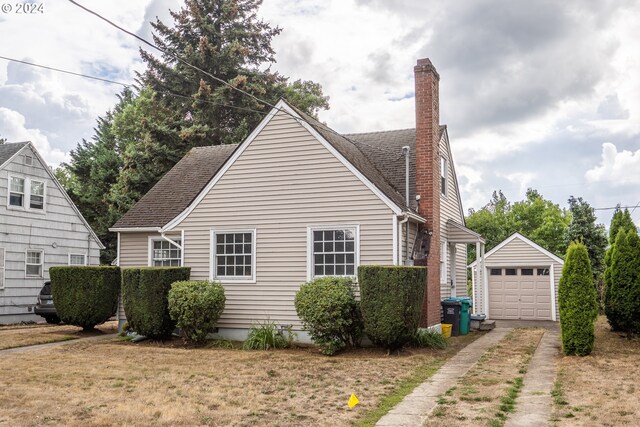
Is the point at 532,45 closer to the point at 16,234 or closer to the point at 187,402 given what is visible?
the point at 187,402

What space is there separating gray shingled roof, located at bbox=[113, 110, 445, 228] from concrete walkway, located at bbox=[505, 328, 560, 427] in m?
5.07

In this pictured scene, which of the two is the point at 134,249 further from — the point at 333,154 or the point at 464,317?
the point at 464,317

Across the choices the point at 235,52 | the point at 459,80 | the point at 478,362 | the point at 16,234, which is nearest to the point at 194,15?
the point at 235,52

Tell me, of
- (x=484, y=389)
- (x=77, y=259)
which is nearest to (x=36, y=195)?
(x=77, y=259)

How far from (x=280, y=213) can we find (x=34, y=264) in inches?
472

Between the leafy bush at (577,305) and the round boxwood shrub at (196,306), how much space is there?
25.8 ft

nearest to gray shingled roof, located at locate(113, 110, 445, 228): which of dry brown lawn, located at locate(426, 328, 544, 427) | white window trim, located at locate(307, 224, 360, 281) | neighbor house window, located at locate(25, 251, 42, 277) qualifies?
white window trim, located at locate(307, 224, 360, 281)

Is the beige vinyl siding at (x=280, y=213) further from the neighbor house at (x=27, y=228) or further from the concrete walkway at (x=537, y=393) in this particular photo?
the neighbor house at (x=27, y=228)

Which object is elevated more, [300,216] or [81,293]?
[300,216]

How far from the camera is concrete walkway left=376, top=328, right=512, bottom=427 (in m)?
6.91

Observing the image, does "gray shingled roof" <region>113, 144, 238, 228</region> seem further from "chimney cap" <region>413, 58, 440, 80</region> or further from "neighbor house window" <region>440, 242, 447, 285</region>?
"neighbor house window" <region>440, 242, 447, 285</region>

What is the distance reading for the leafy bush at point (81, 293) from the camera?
1638cm

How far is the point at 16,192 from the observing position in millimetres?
20953

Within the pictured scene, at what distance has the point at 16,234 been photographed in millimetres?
20734
